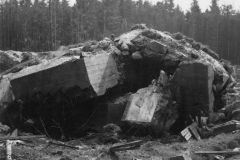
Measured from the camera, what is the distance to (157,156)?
19.2 ft

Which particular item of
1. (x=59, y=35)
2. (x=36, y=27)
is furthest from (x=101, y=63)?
(x=36, y=27)

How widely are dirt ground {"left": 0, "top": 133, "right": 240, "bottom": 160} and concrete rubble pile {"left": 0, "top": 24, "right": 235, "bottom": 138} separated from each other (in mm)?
1365

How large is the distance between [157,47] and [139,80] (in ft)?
4.04

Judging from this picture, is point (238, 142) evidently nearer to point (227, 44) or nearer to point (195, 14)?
point (227, 44)

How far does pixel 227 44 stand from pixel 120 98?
3096cm

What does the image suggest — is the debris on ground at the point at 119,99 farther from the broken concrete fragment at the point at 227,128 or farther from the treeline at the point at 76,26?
the treeline at the point at 76,26

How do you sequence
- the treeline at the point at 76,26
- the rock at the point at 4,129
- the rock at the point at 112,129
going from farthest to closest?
1. the treeline at the point at 76,26
2. the rock at the point at 4,129
3. the rock at the point at 112,129

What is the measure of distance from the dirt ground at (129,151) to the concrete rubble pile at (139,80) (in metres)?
1.36

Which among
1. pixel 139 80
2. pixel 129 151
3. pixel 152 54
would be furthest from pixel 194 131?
pixel 152 54

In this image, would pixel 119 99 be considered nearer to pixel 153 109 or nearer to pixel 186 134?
pixel 153 109

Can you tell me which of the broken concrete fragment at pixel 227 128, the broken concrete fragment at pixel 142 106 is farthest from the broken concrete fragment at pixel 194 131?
the broken concrete fragment at pixel 142 106

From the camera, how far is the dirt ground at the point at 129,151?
17.6 ft

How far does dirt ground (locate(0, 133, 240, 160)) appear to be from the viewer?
5.37 m

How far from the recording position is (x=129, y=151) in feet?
19.3
